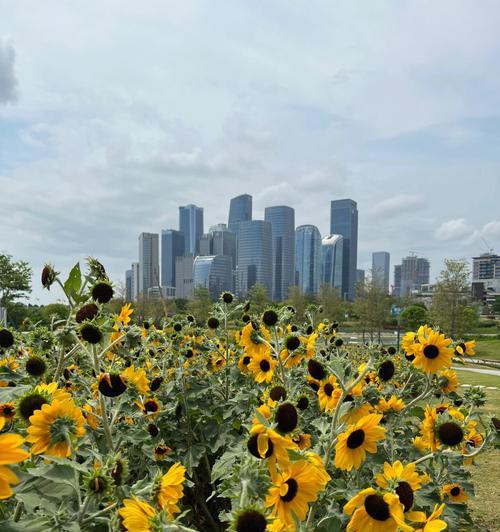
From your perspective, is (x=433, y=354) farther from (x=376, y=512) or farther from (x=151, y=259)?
(x=151, y=259)

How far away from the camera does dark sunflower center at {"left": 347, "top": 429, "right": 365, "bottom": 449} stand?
1940 millimetres

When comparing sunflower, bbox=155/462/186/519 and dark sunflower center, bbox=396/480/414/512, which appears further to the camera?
dark sunflower center, bbox=396/480/414/512

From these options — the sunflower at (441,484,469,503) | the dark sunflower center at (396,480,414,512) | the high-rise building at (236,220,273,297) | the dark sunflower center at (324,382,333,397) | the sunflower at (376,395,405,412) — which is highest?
the high-rise building at (236,220,273,297)

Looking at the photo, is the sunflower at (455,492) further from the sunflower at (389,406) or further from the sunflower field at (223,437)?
the sunflower at (389,406)

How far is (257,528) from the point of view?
1.24 meters

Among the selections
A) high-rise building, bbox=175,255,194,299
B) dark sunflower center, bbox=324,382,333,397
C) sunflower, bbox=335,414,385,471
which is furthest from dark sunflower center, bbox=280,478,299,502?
high-rise building, bbox=175,255,194,299

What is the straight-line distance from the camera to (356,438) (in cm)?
195

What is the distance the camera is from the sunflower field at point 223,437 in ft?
4.86

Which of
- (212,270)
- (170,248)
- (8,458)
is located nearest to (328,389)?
(8,458)

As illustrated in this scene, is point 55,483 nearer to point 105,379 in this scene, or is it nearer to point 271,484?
point 105,379

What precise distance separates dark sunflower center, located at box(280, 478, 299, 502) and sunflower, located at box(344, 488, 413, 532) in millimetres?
201

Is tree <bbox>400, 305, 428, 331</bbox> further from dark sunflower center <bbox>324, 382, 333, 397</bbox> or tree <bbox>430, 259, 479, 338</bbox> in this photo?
dark sunflower center <bbox>324, 382, 333, 397</bbox>

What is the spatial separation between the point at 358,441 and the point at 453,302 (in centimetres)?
3259

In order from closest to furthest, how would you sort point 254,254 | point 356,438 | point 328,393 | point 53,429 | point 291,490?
point 291,490 → point 53,429 → point 356,438 → point 328,393 → point 254,254
